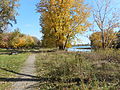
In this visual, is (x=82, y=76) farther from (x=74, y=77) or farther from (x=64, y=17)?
(x=64, y=17)

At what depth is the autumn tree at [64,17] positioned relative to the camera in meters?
21.3

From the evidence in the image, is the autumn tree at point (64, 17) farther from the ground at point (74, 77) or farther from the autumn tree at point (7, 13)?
the ground at point (74, 77)

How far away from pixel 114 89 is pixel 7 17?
23218 millimetres

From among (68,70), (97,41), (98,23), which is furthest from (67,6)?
(68,70)

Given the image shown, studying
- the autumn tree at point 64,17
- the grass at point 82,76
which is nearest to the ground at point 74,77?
the grass at point 82,76

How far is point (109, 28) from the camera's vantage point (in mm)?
24594

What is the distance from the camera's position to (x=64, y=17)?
69.2 feet

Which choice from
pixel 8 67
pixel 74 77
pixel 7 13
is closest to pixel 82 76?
pixel 74 77

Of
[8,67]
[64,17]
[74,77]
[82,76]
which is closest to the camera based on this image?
[82,76]

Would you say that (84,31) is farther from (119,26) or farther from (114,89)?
(114,89)

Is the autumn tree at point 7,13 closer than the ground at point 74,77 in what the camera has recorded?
No

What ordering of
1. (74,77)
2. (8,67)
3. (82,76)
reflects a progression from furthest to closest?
(8,67) → (74,77) → (82,76)

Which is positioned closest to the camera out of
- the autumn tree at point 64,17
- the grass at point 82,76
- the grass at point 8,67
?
the grass at point 82,76

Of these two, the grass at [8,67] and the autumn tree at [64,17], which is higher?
the autumn tree at [64,17]
